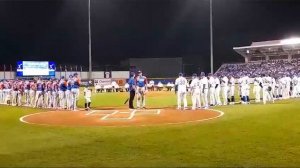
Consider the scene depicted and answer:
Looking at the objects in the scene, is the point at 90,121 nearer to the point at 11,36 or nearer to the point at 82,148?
the point at 82,148

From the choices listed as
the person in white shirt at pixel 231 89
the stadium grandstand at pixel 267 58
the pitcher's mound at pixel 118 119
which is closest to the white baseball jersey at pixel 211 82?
the person in white shirt at pixel 231 89

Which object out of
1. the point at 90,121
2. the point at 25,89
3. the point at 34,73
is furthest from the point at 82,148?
the point at 34,73

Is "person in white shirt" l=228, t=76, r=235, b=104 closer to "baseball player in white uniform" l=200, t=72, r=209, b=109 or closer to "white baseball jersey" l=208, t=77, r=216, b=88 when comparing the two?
"white baseball jersey" l=208, t=77, r=216, b=88

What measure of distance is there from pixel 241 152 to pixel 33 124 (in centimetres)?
944

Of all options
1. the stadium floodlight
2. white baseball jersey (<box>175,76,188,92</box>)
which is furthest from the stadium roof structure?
white baseball jersey (<box>175,76,188,92</box>)

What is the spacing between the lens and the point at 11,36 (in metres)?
61.5

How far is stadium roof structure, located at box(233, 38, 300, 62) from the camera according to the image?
230ft

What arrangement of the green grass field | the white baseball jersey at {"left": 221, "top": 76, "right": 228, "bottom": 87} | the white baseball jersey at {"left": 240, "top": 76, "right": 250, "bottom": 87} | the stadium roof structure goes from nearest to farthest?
the green grass field
the white baseball jersey at {"left": 240, "top": 76, "right": 250, "bottom": 87}
the white baseball jersey at {"left": 221, "top": 76, "right": 228, "bottom": 87}
the stadium roof structure

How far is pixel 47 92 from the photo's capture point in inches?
1011

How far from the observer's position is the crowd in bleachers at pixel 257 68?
6419 centimetres

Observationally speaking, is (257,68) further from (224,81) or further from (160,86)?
(224,81)

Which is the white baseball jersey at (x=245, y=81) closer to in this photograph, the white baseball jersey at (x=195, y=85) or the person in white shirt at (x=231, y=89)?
the person in white shirt at (x=231, y=89)

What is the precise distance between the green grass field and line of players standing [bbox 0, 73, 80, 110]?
7209mm

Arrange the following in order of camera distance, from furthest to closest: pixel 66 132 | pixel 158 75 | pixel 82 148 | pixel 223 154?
pixel 158 75 < pixel 66 132 < pixel 82 148 < pixel 223 154
